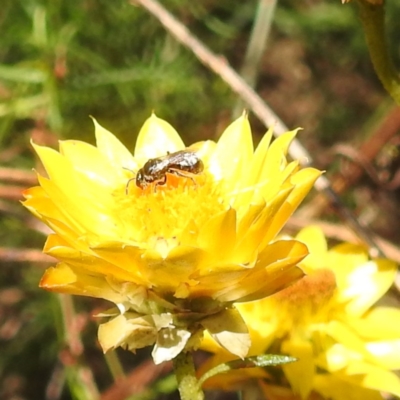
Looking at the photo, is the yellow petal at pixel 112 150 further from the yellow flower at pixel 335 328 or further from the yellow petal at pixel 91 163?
the yellow flower at pixel 335 328

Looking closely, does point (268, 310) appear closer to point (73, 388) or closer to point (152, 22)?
point (73, 388)

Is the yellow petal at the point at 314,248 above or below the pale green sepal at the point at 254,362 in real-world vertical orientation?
above

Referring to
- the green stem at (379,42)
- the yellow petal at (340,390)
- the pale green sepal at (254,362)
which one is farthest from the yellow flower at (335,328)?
the green stem at (379,42)

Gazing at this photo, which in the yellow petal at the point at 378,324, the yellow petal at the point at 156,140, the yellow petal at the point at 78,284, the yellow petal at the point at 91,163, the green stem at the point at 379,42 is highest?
the yellow petal at the point at 156,140

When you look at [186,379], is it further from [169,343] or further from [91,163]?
[91,163]

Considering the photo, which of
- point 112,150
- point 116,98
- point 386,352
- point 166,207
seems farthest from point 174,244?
point 116,98

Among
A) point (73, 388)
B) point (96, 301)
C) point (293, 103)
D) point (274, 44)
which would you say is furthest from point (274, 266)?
point (274, 44)
